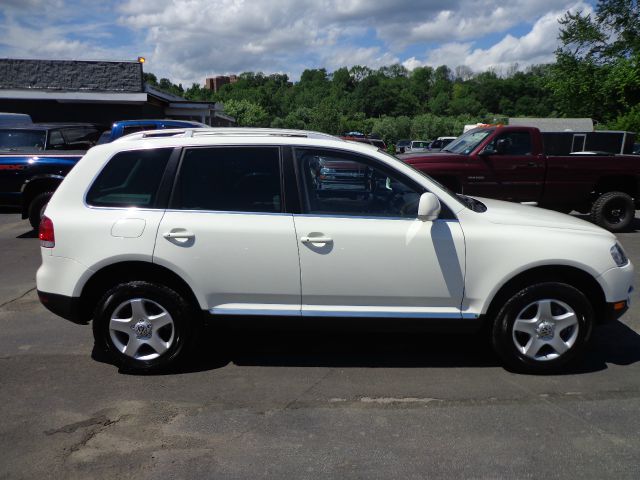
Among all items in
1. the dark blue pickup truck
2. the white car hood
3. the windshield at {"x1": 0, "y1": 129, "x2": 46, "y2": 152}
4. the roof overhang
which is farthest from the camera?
the roof overhang

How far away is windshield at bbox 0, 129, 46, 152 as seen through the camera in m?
11.0

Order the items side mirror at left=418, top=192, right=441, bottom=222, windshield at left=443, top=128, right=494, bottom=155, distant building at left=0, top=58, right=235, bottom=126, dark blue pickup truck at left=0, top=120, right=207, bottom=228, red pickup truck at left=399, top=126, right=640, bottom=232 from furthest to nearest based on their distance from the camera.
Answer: distant building at left=0, top=58, right=235, bottom=126 → windshield at left=443, top=128, right=494, bottom=155 → red pickup truck at left=399, top=126, right=640, bottom=232 → dark blue pickup truck at left=0, top=120, right=207, bottom=228 → side mirror at left=418, top=192, right=441, bottom=222

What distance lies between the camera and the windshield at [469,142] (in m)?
10.4

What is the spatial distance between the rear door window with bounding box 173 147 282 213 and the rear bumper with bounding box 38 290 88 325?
1.05 m

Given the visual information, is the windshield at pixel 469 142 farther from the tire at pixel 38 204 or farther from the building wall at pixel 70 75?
the building wall at pixel 70 75

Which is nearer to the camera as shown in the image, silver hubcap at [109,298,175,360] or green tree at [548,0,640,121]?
silver hubcap at [109,298,175,360]

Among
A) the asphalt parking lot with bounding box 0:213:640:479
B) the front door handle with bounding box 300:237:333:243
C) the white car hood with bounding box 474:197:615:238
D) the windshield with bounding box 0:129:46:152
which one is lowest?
the asphalt parking lot with bounding box 0:213:640:479

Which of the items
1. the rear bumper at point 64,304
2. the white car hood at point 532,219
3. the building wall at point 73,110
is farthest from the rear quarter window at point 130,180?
the building wall at point 73,110

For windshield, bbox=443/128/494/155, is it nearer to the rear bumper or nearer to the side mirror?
the side mirror

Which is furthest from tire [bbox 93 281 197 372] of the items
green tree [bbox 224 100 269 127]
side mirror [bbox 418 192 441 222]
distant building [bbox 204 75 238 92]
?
distant building [bbox 204 75 238 92]

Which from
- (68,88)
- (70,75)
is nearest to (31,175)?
(68,88)

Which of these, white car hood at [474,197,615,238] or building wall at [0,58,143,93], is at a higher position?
building wall at [0,58,143,93]

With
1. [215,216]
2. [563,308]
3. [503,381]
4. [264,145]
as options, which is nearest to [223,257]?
[215,216]

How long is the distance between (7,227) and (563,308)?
34.3ft
